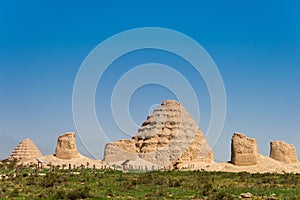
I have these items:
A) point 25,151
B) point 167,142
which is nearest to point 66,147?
point 25,151

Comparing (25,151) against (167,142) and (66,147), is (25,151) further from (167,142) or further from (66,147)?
(167,142)

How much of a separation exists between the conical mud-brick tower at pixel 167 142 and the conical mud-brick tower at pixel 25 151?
9.67 metres

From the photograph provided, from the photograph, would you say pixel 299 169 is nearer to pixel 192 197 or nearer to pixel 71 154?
pixel 71 154

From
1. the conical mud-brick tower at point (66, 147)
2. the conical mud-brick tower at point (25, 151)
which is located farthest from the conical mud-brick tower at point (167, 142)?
the conical mud-brick tower at point (25, 151)

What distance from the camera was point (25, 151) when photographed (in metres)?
58.1

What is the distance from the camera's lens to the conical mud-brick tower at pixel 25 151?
188 ft

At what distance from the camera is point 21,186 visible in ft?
79.5

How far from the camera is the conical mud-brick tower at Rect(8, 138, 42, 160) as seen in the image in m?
57.3

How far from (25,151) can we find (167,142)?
1935cm

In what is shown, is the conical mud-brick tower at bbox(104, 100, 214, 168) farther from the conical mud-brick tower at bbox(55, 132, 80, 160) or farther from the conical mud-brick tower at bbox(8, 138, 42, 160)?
the conical mud-brick tower at bbox(8, 138, 42, 160)

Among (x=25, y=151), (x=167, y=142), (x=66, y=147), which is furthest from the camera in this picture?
(x=167, y=142)

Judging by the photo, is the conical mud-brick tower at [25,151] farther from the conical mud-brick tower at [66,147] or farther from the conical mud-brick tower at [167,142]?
the conical mud-brick tower at [167,142]

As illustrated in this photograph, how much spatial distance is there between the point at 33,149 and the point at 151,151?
16290 mm

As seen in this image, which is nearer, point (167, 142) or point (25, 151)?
point (25, 151)
